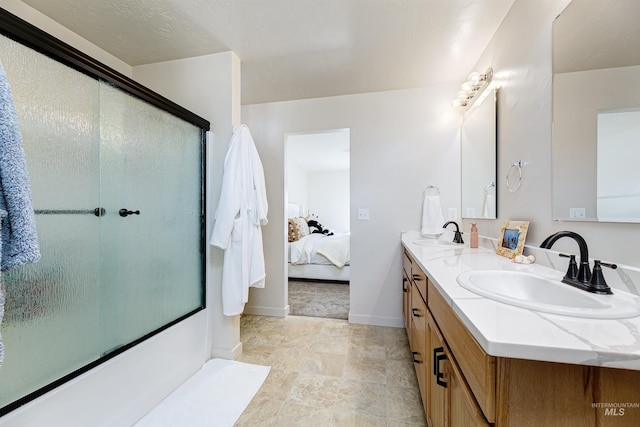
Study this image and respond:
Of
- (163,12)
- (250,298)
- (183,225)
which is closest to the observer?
(163,12)

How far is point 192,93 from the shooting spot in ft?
6.32

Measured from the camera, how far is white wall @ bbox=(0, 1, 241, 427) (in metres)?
1.01

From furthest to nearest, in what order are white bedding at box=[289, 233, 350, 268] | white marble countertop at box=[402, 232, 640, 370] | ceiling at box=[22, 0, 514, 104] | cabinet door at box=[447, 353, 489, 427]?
white bedding at box=[289, 233, 350, 268] → ceiling at box=[22, 0, 514, 104] → cabinet door at box=[447, 353, 489, 427] → white marble countertop at box=[402, 232, 640, 370]

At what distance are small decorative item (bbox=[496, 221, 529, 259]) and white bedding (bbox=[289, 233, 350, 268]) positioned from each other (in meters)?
2.38

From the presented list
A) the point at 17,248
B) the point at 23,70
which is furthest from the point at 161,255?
the point at 23,70

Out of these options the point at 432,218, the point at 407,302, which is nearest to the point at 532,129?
the point at 432,218

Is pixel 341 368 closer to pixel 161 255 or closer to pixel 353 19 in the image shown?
pixel 161 255

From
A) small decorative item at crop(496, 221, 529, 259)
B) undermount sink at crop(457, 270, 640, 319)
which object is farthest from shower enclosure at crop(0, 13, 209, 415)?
small decorative item at crop(496, 221, 529, 259)

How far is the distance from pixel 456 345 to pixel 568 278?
19.3 inches

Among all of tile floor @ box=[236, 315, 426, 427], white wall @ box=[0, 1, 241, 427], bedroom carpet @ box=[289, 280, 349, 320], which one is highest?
white wall @ box=[0, 1, 241, 427]

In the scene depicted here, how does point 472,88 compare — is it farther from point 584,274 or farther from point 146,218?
point 146,218

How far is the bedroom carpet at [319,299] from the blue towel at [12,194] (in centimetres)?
231

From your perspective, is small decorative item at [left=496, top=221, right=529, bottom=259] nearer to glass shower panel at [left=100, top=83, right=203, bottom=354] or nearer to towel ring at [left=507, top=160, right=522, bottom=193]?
towel ring at [left=507, top=160, right=522, bottom=193]

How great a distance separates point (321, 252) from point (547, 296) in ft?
9.75
